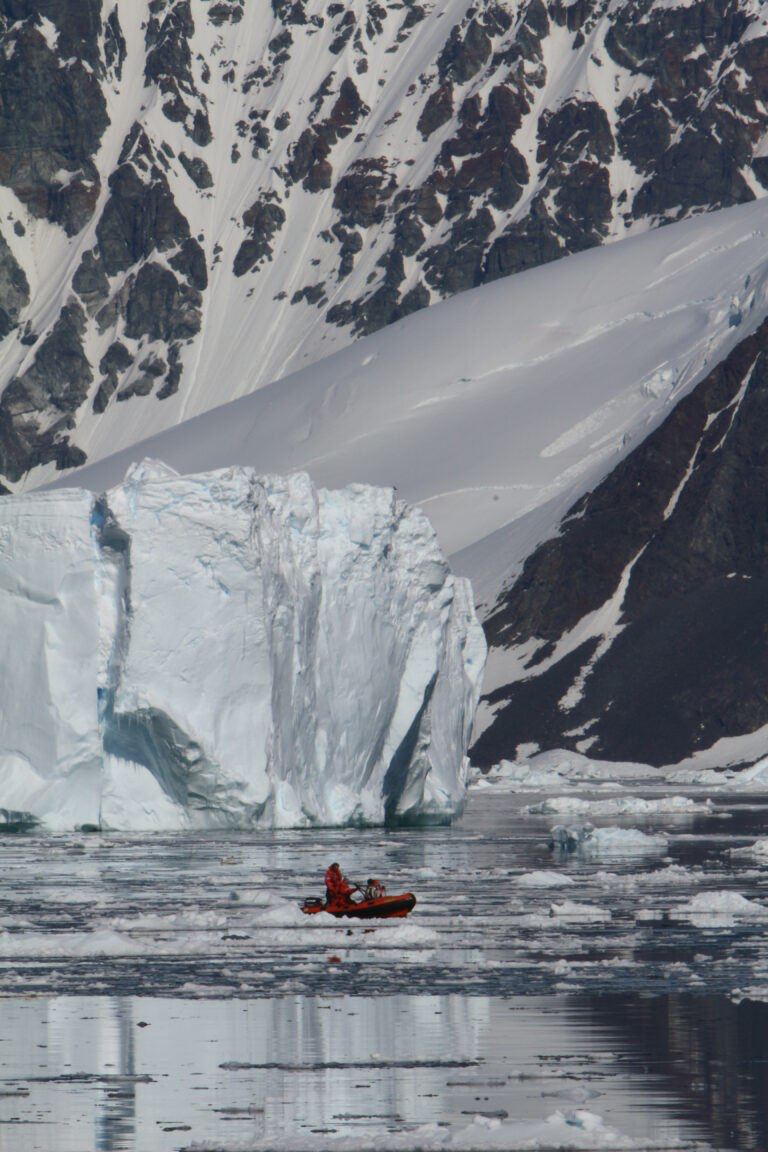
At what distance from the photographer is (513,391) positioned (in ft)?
575

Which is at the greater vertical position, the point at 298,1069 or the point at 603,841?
the point at 298,1069

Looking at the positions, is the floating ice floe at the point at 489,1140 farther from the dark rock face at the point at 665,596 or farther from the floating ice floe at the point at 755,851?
the dark rock face at the point at 665,596

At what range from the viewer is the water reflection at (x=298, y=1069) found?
50.1 feet

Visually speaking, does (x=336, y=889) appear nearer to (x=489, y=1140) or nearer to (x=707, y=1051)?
(x=707, y=1051)

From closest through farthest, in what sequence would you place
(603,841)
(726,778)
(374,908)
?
(374,908) → (603,841) → (726,778)

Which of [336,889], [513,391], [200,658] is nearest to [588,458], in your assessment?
[513,391]

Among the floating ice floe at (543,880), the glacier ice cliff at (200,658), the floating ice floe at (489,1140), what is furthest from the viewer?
the glacier ice cliff at (200,658)

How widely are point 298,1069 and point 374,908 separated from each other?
1126 centimetres

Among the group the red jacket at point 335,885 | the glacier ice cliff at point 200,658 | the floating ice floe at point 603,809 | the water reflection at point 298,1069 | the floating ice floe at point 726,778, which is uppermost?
the glacier ice cliff at point 200,658

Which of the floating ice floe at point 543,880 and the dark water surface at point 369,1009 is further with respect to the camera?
the floating ice floe at point 543,880

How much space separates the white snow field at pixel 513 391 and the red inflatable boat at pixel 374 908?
121 metres

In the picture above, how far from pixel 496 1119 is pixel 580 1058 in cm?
278

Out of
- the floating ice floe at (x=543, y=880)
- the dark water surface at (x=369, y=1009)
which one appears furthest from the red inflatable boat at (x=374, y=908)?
the floating ice floe at (x=543, y=880)

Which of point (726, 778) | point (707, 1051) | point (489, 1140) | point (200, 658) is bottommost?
point (726, 778)
